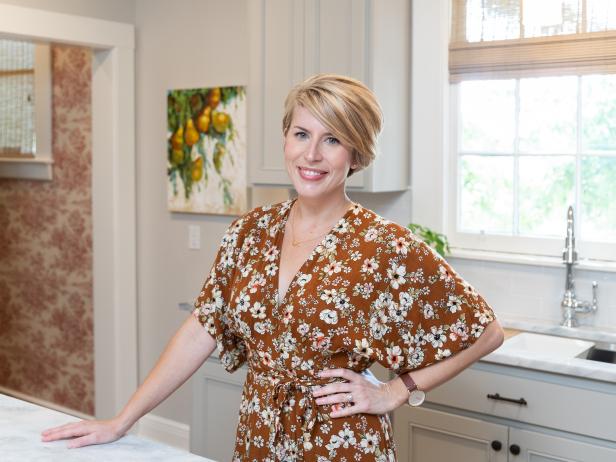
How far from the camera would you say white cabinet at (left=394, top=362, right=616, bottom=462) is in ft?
8.03

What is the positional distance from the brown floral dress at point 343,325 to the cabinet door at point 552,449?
2.76 feet

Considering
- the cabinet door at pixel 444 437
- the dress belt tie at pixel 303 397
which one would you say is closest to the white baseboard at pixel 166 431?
the cabinet door at pixel 444 437

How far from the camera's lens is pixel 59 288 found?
4926mm

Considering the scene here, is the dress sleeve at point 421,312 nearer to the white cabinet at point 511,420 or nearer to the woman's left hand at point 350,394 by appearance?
the woman's left hand at point 350,394

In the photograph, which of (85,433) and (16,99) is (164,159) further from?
(85,433)

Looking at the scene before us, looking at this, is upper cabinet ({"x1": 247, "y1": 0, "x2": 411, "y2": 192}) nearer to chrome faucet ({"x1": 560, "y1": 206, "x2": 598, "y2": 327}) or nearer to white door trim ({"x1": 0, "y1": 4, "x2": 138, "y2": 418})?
chrome faucet ({"x1": 560, "y1": 206, "x2": 598, "y2": 327})

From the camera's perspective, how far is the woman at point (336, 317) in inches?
69.3

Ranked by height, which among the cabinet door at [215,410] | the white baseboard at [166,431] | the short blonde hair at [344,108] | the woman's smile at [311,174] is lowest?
the white baseboard at [166,431]

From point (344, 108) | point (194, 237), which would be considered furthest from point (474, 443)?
point (194, 237)

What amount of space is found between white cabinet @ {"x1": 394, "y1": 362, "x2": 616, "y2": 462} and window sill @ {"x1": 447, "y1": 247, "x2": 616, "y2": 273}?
0.61 m

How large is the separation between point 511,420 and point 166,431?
2183 mm

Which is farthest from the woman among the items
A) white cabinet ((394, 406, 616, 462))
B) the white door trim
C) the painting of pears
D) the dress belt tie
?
the white door trim

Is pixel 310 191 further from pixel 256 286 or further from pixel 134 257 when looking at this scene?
pixel 134 257

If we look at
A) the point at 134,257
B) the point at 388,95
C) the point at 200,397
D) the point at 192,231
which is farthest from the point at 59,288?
the point at 388,95
